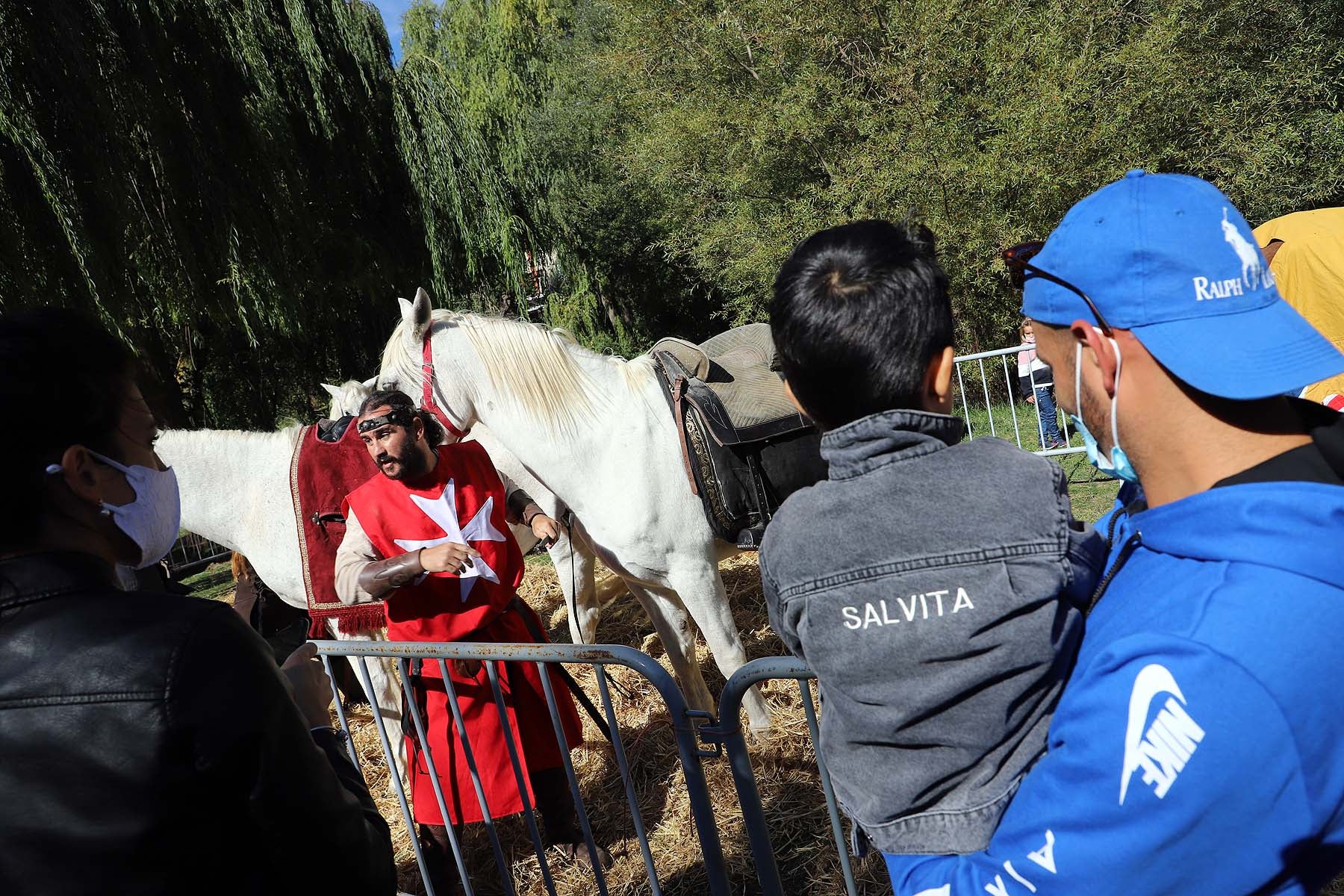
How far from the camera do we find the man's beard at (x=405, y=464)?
9.73 ft

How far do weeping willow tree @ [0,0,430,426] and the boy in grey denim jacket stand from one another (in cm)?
599

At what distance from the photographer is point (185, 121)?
6562mm

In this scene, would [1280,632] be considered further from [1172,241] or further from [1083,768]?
[1172,241]

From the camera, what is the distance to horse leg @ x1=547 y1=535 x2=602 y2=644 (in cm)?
513

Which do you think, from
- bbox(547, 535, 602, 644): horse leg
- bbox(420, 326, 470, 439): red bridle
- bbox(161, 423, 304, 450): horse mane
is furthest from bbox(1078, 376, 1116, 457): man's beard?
bbox(547, 535, 602, 644): horse leg

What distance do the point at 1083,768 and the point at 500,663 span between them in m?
2.49

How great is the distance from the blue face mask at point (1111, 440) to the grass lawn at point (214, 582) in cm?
1041

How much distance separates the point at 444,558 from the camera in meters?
2.66

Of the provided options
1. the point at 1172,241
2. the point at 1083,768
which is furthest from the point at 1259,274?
the point at 1083,768

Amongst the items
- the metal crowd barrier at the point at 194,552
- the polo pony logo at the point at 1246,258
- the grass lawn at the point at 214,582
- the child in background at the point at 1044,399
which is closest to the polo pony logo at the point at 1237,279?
the polo pony logo at the point at 1246,258

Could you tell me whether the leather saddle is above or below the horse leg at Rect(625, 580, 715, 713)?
above

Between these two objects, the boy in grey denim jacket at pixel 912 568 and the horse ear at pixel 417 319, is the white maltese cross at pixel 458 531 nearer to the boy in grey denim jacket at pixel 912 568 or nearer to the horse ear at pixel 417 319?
the horse ear at pixel 417 319

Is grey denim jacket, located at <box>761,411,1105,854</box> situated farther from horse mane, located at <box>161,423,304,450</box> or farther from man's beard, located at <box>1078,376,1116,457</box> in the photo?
horse mane, located at <box>161,423,304,450</box>

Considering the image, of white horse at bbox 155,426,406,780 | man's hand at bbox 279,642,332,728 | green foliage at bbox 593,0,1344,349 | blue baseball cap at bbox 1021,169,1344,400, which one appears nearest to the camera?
blue baseball cap at bbox 1021,169,1344,400
